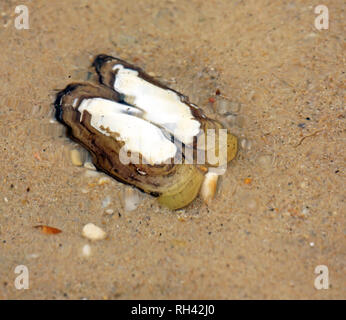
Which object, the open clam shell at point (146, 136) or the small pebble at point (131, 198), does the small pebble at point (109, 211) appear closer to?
the small pebble at point (131, 198)

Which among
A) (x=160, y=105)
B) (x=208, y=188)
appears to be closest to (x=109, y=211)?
(x=208, y=188)

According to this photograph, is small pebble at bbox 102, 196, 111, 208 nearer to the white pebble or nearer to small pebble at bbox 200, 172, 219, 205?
the white pebble

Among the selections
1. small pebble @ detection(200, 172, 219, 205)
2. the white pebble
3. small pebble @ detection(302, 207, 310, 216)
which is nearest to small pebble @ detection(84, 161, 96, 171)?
the white pebble

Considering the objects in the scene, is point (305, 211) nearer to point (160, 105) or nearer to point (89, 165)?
point (160, 105)

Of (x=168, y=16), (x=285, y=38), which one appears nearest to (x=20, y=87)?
(x=168, y=16)

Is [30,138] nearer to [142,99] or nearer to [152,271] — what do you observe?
[142,99]

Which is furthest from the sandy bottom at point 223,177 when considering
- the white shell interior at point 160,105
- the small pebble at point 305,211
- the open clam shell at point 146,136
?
the white shell interior at point 160,105
